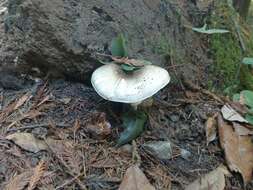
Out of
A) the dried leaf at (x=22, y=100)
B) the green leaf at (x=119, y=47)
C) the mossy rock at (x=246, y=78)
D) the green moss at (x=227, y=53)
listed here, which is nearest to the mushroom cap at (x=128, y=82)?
the green leaf at (x=119, y=47)

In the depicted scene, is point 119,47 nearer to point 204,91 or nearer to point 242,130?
point 204,91

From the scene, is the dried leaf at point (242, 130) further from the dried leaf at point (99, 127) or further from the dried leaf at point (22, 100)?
the dried leaf at point (22, 100)

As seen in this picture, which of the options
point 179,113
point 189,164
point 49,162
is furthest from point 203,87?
point 49,162

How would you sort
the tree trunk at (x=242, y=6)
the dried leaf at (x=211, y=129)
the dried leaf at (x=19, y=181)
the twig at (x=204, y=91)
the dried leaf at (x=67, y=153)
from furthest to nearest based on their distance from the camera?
the tree trunk at (x=242, y=6)
the twig at (x=204, y=91)
the dried leaf at (x=211, y=129)
the dried leaf at (x=67, y=153)
the dried leaf at (x=19, y=181)

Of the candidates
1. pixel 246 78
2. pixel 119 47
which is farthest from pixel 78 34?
pixel 246 78

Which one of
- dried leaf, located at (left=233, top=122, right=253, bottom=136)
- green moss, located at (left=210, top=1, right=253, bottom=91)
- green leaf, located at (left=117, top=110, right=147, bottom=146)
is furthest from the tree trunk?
green leaf, located at (left=117, top=110, right=147, bottom=146)
